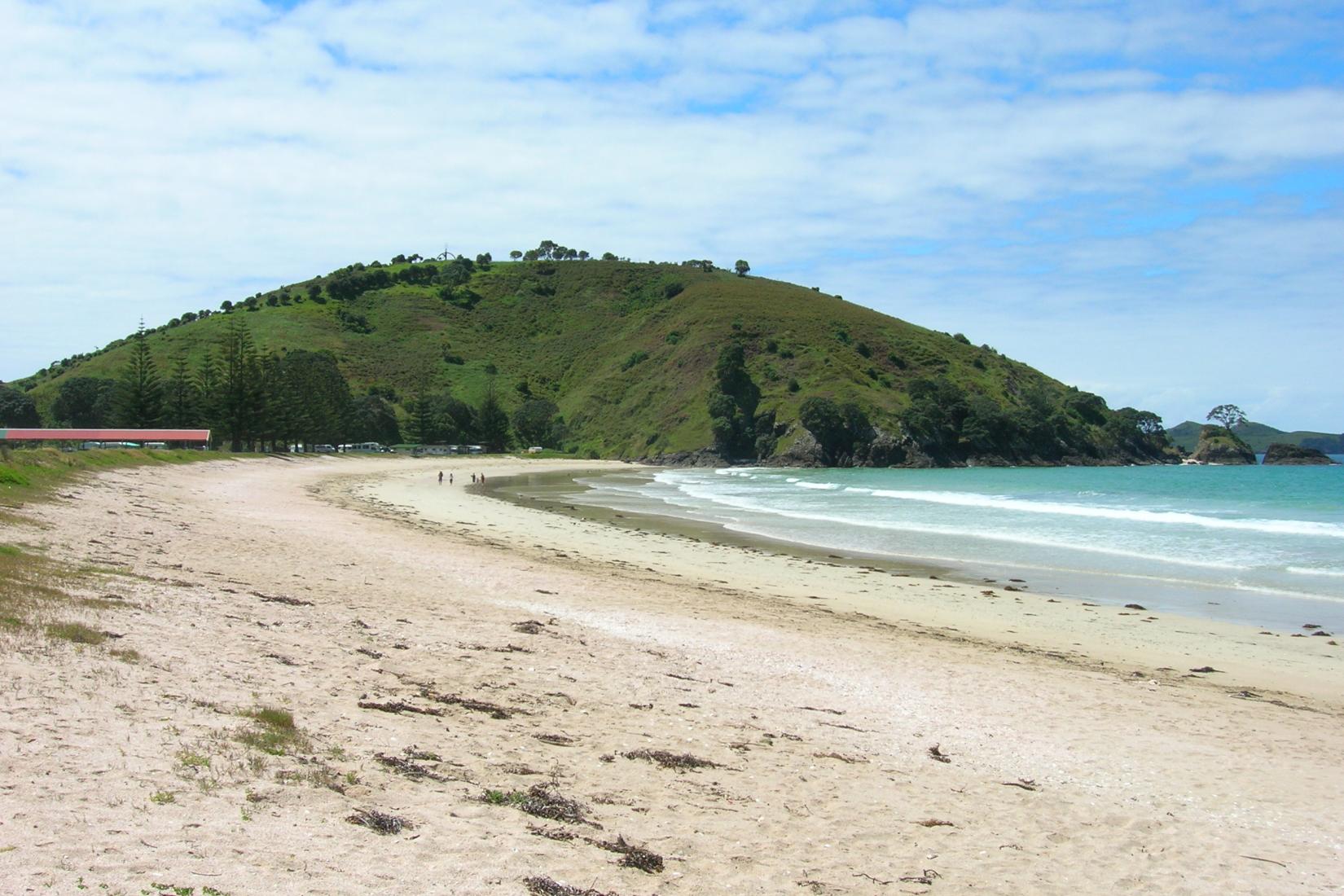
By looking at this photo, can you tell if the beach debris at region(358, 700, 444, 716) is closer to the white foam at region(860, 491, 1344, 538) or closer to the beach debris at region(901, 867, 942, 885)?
the beach debris at region(901, 867, 942, 885)

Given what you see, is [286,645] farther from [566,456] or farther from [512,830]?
[566,456]

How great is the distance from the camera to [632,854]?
5117 millimetres

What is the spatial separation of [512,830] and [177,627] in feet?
16.2

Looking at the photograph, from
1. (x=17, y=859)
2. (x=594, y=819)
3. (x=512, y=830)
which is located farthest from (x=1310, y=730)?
(x=17, y=859)

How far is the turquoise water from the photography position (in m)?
17.8

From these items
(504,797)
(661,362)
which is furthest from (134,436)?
(504,797)

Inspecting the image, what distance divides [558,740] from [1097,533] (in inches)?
1000

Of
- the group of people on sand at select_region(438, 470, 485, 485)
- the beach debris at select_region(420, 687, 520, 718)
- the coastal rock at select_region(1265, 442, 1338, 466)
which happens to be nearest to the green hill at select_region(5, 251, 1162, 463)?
the coastal rock at select_region(1265, 442, 1338, 466)

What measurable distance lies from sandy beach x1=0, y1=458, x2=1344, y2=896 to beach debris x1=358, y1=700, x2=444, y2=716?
0.04 meters

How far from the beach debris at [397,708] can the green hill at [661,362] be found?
316 feet

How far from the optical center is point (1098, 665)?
37.8 feet

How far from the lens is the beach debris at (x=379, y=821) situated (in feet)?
16.1

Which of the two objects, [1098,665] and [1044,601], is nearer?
[1098,665]

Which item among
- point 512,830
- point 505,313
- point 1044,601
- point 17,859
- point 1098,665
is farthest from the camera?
point 505,313
